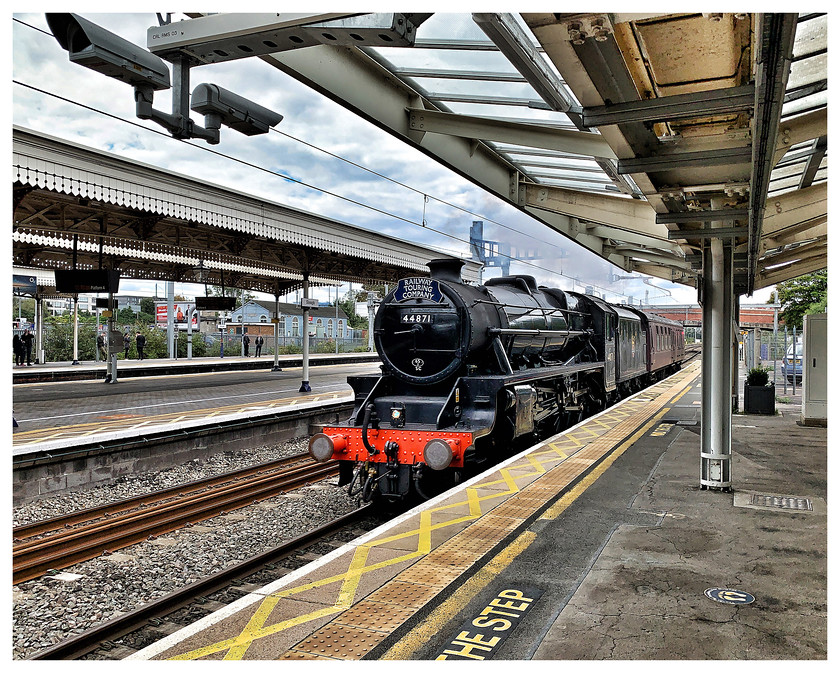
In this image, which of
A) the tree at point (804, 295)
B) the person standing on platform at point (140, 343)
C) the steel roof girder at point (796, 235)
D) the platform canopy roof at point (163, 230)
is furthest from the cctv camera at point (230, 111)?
the person standing on platform at point (140, 343)

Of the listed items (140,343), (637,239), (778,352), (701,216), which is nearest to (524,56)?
(701,216)

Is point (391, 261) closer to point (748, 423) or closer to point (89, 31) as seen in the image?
point (748, 423)

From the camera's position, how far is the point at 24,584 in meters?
5.51

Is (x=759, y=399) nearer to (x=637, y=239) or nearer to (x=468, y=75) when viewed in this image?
(x=637, y=239)

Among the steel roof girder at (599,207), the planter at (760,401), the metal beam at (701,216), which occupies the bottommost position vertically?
the planter at (760,401)

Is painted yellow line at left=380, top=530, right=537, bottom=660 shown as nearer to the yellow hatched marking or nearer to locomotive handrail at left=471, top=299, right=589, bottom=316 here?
the yellow hatched marking

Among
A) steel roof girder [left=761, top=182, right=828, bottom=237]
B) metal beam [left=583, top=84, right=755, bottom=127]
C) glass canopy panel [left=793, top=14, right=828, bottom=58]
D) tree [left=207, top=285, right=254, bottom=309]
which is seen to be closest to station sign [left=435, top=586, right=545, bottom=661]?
metal beam [left=583, top=84, right=755, bottom=127]

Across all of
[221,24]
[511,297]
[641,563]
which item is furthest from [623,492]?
[221,24]

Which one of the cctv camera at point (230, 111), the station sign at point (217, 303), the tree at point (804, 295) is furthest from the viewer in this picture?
the tree at point (804, 295)

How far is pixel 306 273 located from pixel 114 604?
12030mm

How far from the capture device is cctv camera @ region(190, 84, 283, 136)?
3.14 meters

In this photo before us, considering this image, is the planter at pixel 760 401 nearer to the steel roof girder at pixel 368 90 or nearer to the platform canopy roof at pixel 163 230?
the steel roof girder at pixel 368 90

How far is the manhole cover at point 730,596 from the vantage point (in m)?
3.83

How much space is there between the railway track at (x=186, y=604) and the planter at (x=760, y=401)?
9933 millimetres
